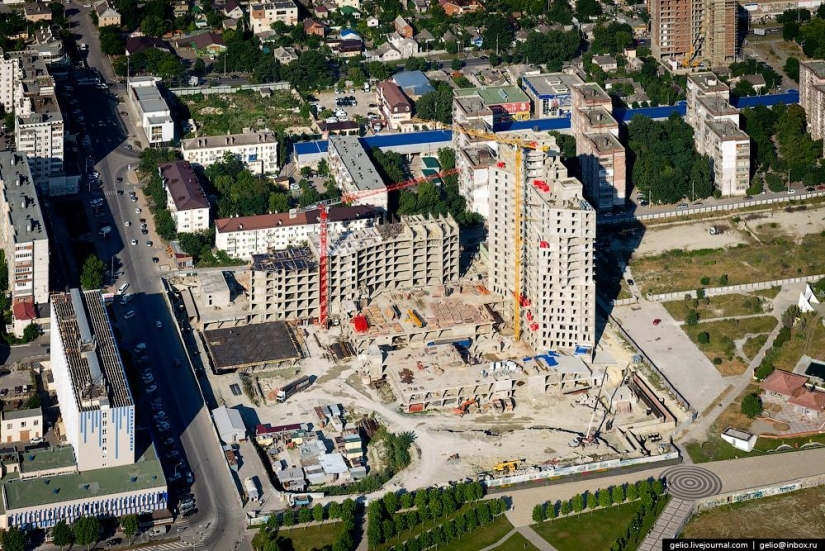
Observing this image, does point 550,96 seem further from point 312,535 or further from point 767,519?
point 312,535

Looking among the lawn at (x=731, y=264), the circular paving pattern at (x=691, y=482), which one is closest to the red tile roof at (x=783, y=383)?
the circular paving pattern at (x=691, y=482)

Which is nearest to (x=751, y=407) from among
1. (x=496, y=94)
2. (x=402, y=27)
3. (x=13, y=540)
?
(x=13, y=540)

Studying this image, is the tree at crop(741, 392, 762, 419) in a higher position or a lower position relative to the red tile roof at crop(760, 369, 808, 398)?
lower

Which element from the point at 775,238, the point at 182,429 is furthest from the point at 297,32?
the point at 182,429

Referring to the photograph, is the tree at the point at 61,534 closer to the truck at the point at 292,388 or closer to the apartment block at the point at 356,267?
the truck at the point at 292,388

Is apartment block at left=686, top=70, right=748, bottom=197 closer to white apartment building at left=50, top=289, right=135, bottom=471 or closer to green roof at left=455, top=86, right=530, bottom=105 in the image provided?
green roof at left=455, top=86, right=530, bottom=105

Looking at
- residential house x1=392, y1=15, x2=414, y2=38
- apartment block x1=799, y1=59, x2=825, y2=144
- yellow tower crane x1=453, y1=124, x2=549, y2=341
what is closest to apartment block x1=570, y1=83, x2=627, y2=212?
yellow tower crane x1=453, y1=124, x2=549, y2=341
